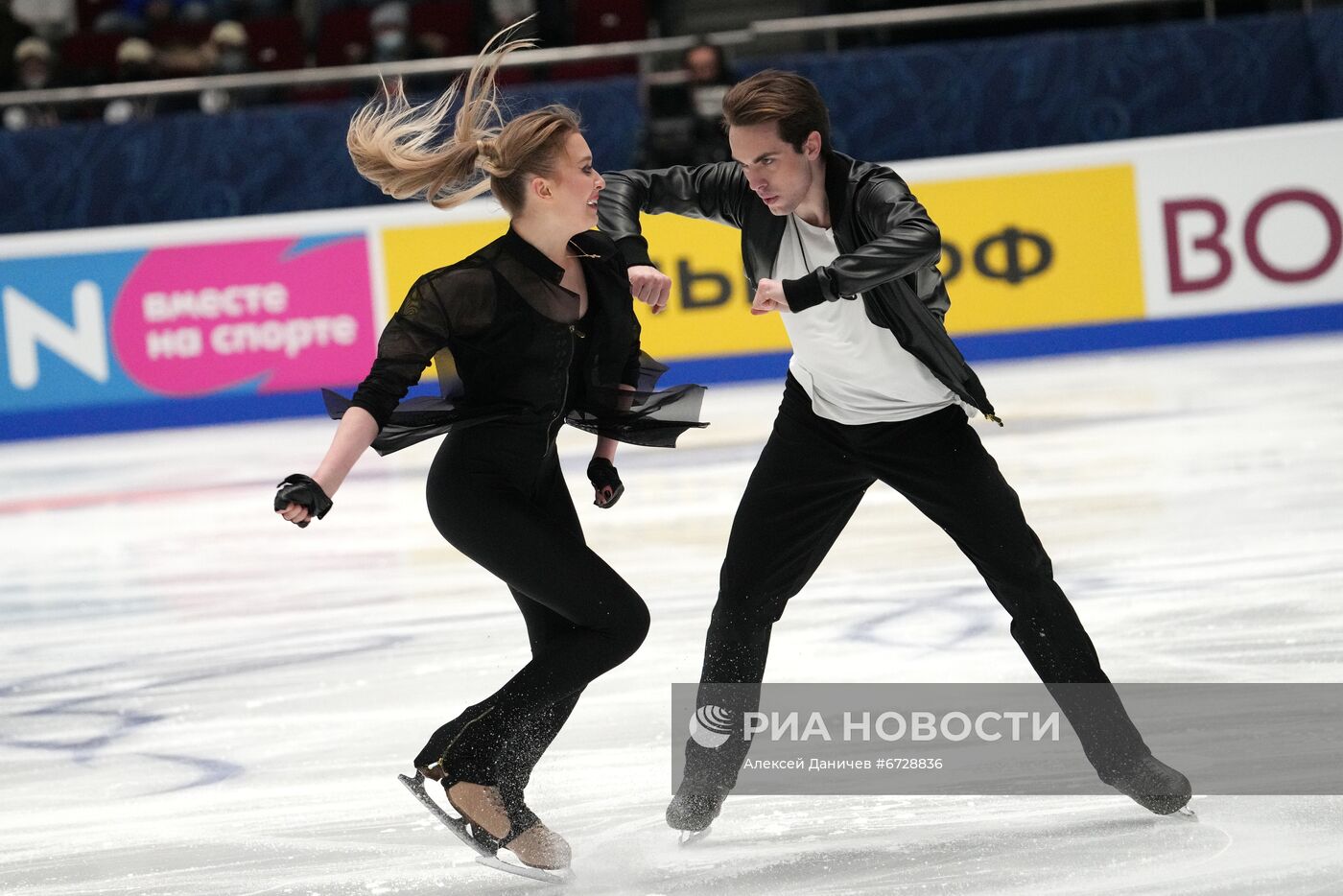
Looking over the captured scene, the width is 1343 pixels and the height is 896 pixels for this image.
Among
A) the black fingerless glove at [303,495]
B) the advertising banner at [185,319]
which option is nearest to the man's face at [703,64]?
the advertising banner at [185,319]

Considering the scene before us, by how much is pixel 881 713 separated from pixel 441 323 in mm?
1427

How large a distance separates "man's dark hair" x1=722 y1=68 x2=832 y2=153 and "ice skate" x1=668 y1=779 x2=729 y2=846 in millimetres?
1086

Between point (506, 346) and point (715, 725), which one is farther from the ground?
point (506, 346)

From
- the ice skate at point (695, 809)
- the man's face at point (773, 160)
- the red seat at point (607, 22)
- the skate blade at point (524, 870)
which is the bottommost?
the ice skate at point (695, 809)

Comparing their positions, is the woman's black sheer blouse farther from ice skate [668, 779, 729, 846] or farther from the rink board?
the rink board

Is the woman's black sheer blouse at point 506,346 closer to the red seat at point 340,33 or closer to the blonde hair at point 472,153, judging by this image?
the blonde hair at point 472,153

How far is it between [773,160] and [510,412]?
1.91 feet

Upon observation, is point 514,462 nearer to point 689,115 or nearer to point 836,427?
point 836,427

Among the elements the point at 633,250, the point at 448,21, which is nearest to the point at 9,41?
the point at 448,21

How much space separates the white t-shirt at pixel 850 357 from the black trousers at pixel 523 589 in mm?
489

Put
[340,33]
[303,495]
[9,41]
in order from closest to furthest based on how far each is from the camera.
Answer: [303,495] < [9,41] < [340,33]

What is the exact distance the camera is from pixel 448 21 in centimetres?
1121

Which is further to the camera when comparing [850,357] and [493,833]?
[850,357]

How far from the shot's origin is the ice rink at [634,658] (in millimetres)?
2693
